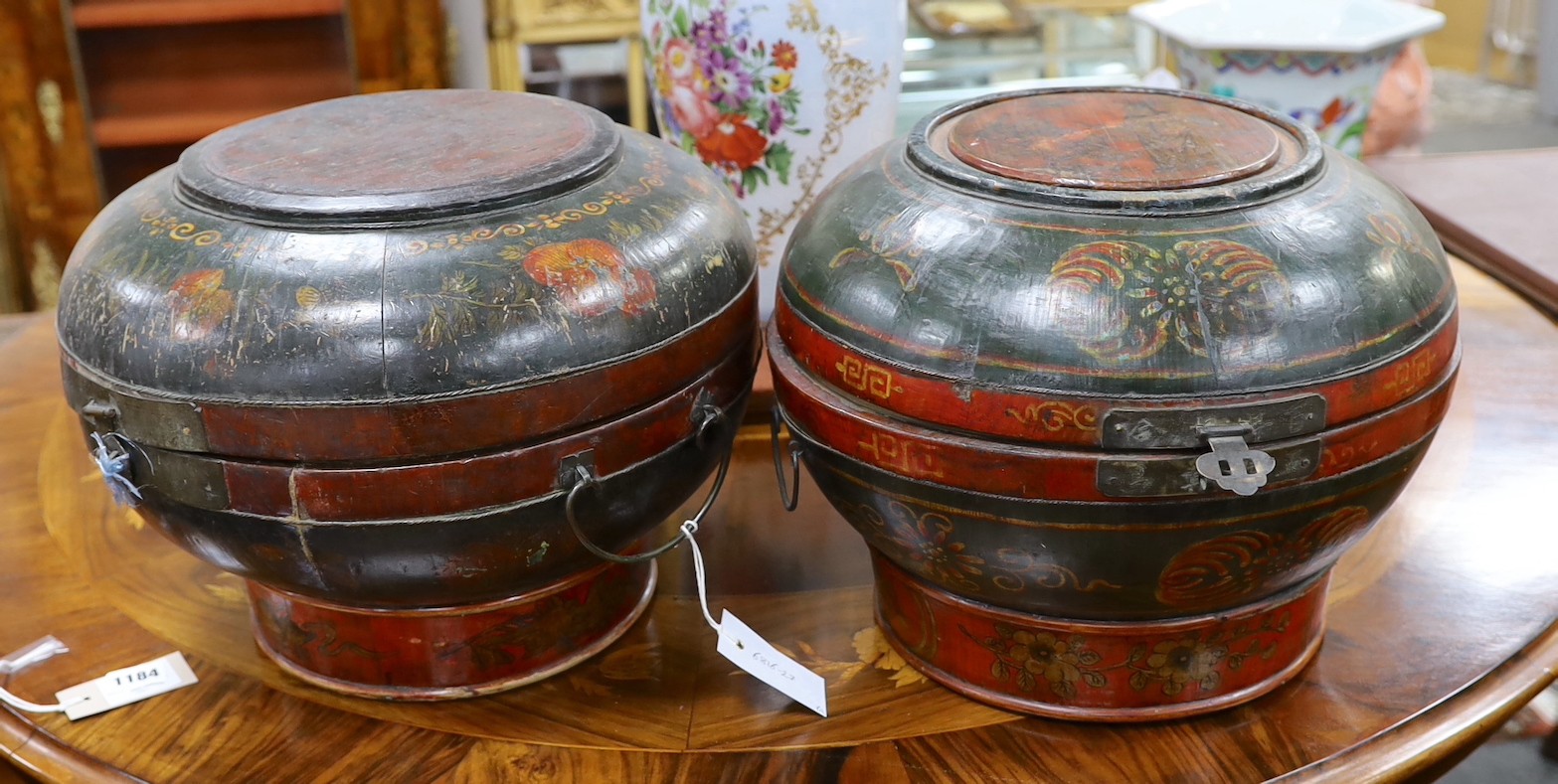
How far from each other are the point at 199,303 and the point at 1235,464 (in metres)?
0.60

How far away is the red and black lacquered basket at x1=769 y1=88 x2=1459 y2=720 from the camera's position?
78cm

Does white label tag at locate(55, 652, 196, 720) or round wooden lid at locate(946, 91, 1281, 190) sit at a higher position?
round wooden lid at locate(946, 91, 1281, 190)

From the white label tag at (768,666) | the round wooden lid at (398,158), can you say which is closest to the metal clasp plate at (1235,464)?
the white label tag at (768,666)

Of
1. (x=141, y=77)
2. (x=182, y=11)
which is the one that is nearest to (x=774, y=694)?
(x=182, y=11)

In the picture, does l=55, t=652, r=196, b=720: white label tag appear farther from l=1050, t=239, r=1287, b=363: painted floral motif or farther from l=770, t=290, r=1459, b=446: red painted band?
l=1050, t=239, r=1287, b=363: painted floral motif

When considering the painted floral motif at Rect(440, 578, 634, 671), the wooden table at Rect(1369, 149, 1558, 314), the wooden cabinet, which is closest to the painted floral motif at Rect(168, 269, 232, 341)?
the painted floral motif at Rect(440, 578, 634, 671)

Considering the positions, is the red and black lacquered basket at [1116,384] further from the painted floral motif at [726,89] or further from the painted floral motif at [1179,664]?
the painted floral motif at [726,89]

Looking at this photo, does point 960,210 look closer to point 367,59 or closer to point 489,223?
point 489,223

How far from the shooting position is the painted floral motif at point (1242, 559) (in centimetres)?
82

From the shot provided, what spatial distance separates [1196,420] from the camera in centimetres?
77

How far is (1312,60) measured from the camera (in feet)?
5.32

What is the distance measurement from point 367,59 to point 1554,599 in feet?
6.18

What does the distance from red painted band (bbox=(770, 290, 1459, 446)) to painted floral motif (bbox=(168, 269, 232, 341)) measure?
361 mm

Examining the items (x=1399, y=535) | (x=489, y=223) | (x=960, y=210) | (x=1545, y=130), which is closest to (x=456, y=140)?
(x=489, y=223)
